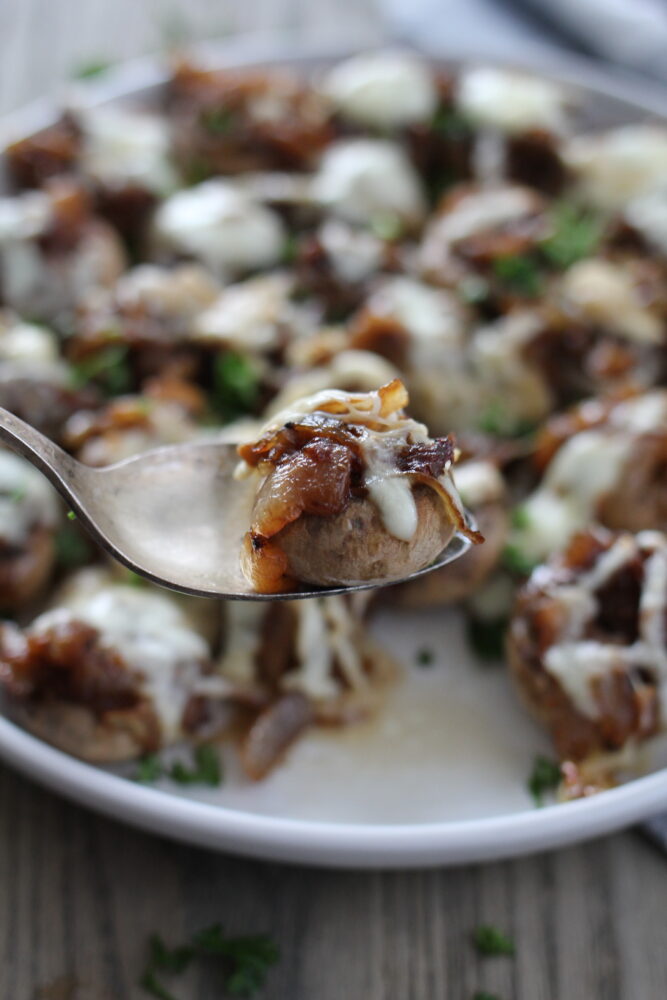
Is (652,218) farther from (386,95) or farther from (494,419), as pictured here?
(386,95)

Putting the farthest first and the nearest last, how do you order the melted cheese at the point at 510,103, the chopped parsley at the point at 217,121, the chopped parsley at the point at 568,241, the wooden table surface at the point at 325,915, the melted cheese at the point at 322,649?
the chopped parsley at the point at 217,121, the melted cheese at the point at 510,103, the chopped parsley at the point at 568,241, the melted cheese at the point at 322,649, the wooden table surface at the point at 325,915

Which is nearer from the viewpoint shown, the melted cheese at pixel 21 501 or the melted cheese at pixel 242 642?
the melted cheese at pixel 242 642

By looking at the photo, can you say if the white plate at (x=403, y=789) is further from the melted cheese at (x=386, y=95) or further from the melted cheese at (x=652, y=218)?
the melted cheese at (x=386, y=95)

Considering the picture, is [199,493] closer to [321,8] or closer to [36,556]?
[36,556]

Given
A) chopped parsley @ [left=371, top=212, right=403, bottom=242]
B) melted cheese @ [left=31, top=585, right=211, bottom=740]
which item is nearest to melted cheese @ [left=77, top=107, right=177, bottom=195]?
chopped parsley @ [left=371, top=212, right=403, bottom=242]

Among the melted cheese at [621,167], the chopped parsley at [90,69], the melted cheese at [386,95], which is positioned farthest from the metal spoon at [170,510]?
the chopped parsley at [90,69]

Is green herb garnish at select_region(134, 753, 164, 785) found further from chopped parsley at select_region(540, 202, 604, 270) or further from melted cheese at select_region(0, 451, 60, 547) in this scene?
chopped parsley at select_region(540, 202, 604, 270)
